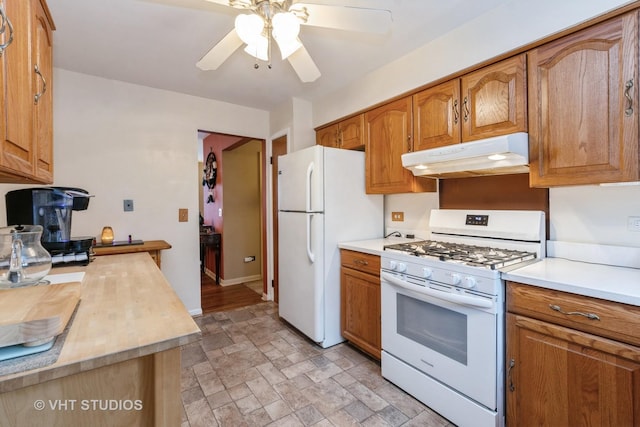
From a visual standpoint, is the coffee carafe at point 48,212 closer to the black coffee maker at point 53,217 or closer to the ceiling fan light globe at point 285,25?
the black coffee maker at point 53,217

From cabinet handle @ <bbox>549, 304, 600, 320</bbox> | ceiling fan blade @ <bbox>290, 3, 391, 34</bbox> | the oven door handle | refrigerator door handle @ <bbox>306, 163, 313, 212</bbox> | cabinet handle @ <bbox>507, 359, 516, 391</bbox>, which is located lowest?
cabinet handle @ <bbox>507, 359, 516, 391</bbox>

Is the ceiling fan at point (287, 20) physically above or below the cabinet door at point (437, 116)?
above

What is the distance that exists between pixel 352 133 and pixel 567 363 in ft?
7.28

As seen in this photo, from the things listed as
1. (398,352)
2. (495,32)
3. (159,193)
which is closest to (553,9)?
(495,32)

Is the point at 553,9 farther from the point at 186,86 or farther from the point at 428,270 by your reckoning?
the point at 186,86

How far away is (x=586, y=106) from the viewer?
1.49m

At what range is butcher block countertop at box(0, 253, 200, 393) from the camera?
2.28 feet

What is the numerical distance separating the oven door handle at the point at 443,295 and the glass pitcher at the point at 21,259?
175cm

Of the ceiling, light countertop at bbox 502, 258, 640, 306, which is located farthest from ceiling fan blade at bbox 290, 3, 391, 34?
light countertop at bbox 502, 258, 640, 306

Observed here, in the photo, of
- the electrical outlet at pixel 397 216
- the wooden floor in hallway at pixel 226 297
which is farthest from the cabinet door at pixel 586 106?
the wooden floor in hallway at pixel 226 297

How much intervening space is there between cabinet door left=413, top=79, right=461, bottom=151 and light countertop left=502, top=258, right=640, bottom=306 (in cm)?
93

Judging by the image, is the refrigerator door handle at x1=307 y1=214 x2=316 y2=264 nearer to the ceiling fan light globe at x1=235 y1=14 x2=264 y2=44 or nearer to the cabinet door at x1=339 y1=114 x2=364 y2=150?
the cabinet door at x1=339 y1=114 x2=364 y2=150

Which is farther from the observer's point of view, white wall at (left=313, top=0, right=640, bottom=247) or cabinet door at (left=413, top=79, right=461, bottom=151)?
cabinet door at (left=413, top=79, right=461, bottom=151)

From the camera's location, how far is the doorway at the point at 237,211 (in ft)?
14.7
